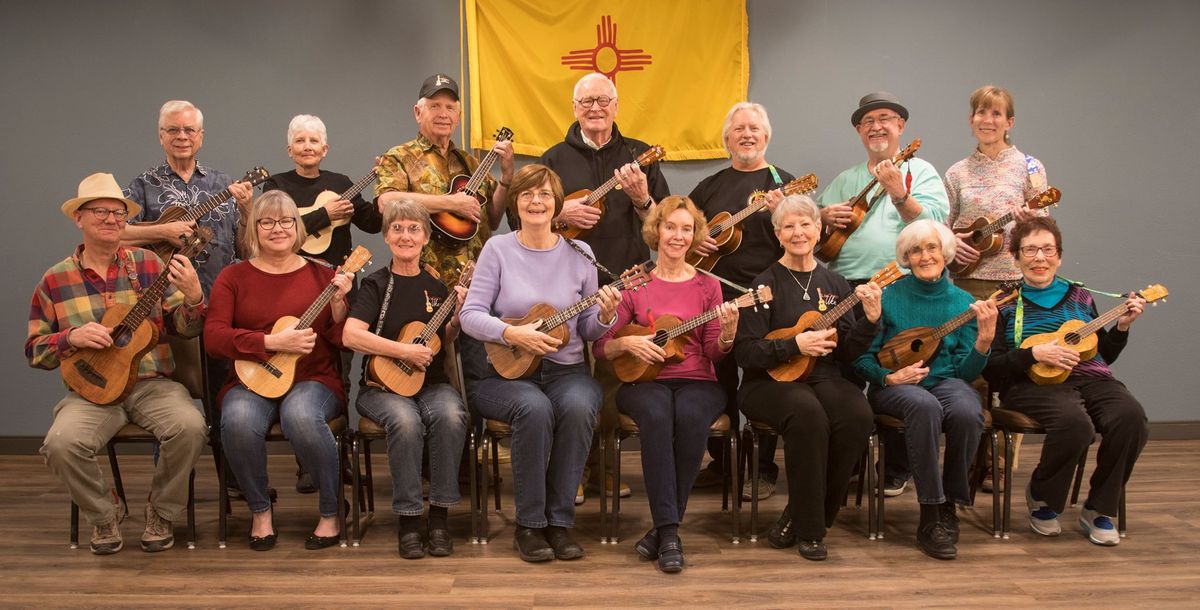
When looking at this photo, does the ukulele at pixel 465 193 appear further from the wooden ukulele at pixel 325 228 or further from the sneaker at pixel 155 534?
the sneaker at pixel 155 534

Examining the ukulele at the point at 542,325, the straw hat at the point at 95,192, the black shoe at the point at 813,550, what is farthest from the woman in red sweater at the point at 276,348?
the black shoe at the point at 813,550

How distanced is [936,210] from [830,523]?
4.61 ft

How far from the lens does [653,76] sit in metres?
4.93

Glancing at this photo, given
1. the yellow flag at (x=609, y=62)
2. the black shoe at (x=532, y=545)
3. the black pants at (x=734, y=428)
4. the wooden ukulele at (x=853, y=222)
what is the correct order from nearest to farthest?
the black shoe at (x=532, y=545) < the black pants at (x=734, y=428) < the wooden ukulele at (x=853, y=222) < the yellow flag at (x=609, y=62)

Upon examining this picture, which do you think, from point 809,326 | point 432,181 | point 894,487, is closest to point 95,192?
A: point 432,181

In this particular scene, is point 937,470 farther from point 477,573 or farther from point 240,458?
point 240,458

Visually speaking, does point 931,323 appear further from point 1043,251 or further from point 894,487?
point 894,487

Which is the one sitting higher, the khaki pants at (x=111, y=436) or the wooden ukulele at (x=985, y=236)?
the wooden ukulele at (x=985, y=236)

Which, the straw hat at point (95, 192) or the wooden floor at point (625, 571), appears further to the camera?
the straw hat at point (95, 192)

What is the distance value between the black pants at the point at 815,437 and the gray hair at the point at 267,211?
1853mm

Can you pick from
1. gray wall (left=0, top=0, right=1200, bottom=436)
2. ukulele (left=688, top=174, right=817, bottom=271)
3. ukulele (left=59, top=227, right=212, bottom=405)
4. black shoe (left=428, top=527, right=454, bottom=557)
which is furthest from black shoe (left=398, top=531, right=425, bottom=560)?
gray wall (left=0, top=0, right=1200, bottom=436)

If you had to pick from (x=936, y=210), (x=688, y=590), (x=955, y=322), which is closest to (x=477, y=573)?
(x=688, y=590)

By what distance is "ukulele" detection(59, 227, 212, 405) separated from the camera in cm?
333

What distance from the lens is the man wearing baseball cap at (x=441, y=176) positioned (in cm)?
381
